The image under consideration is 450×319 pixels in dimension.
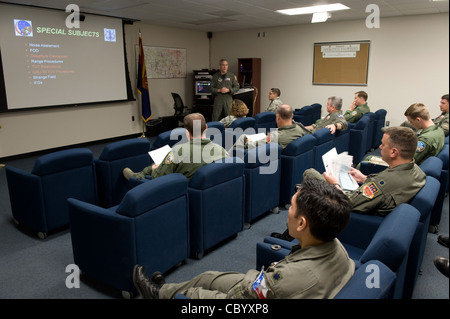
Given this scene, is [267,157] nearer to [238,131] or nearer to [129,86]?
[238,131]

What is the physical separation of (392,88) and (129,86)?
221 inches

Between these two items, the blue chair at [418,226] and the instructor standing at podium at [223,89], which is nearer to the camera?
the blue chair at [418,226]

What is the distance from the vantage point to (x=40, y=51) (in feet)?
19.6

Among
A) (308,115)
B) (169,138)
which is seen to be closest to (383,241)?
(169,138)

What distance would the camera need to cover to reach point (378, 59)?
7371 mm

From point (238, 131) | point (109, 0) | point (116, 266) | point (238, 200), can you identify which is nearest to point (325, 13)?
point (238, 131)

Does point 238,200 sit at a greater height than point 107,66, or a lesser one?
lesser

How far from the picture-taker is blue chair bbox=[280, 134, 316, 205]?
3.63 meters

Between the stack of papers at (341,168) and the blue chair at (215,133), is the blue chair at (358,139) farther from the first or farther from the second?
the stack of papers at (341,168)

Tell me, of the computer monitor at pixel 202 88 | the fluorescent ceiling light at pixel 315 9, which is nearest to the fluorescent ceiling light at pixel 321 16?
the fluorescent ceiling light at pixel 315 9

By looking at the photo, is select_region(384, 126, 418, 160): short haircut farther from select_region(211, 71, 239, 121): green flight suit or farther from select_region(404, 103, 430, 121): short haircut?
select_region(211, 71, 239, 121): green flight suit

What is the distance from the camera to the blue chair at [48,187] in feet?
9.69

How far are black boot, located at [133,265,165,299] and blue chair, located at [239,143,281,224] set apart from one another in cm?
141

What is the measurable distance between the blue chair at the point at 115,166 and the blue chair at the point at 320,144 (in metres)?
1.99
